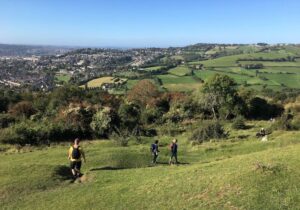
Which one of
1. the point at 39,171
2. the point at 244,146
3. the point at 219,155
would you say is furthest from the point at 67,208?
the point at 244,146

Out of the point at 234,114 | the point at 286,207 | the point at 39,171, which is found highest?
the point at 286,207

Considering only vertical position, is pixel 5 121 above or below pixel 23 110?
above

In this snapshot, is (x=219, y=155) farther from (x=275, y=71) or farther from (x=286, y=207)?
(x=275, y=71)

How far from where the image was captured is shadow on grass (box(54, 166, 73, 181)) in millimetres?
21641

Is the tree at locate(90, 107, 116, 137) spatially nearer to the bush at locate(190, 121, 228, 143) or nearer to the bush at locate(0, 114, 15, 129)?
the bush at locate(190, 121, 228, 143)

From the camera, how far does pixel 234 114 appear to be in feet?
215

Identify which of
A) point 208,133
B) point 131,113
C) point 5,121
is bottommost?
point 5,121

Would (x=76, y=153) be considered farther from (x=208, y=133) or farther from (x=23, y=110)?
(x=23, y=110)

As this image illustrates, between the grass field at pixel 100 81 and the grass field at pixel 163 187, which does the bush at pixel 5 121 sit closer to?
the grass field at pixel 163 187

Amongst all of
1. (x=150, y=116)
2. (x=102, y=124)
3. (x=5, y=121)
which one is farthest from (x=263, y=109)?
(x=5, y=121)

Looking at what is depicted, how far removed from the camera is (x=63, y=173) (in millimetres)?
22344

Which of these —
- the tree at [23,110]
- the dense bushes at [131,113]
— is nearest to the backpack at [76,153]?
the dense bushes at [131,113]

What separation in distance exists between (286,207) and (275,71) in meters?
125

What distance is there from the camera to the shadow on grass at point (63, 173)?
852 inches
